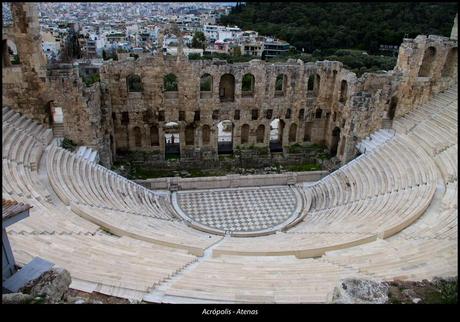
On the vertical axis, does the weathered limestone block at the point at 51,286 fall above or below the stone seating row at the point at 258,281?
above

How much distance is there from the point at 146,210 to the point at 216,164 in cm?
788

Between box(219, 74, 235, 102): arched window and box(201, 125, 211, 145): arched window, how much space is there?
2.17 metres

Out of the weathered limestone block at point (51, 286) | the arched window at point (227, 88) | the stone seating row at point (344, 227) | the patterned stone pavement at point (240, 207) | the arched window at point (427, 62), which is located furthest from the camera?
the arched window at point (227, 88)

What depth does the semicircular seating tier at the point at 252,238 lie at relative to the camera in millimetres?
10812

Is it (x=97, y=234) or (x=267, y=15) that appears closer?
(x=97, y=234)

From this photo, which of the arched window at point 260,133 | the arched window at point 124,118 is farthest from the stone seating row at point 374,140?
the arched window at point 124,118

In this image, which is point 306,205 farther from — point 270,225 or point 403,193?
point 403,193

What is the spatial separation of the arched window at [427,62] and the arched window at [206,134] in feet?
46.8

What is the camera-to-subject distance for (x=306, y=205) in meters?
21.4

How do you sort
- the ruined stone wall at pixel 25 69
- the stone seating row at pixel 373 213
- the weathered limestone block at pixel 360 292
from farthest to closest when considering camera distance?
1. the ruined stone wall at pixel 25 69
2. the stone seating row at pixel 373 213
3. the weathered limestone block at pixel 360 292

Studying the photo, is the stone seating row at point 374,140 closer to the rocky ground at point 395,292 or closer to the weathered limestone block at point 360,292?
the rocky ground at point 395,292

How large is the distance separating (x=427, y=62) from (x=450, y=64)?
4.56 ft
